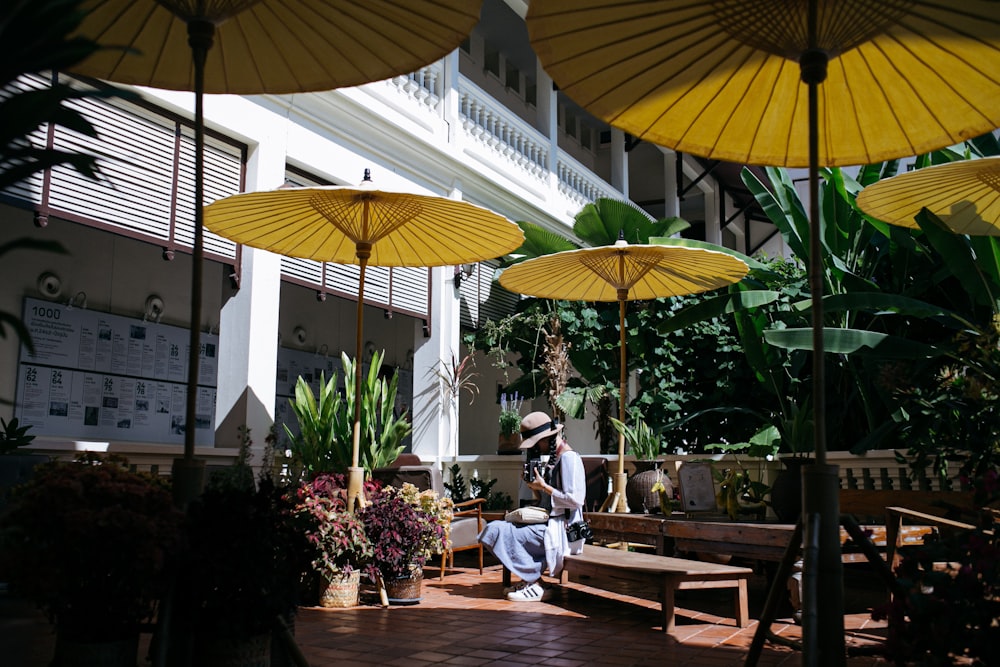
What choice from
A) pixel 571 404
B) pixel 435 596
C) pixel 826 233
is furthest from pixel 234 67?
pixel 571 404

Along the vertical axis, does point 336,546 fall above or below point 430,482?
below

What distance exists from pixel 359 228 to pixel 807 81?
3.95 m

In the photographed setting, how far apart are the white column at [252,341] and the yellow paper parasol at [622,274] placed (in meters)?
2.27

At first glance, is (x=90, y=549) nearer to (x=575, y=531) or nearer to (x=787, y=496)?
(x=575, y=531)

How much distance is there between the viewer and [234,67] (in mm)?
3674

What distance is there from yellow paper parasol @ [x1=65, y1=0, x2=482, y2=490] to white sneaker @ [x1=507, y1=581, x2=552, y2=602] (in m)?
3.95

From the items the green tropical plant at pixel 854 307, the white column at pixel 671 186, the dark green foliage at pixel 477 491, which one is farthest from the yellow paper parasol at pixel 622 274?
the white column at pixel 671 186

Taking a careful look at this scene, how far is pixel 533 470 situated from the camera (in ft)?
21.5

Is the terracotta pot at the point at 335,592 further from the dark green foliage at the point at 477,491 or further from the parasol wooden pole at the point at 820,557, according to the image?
the dark green foliage at the point at 477,491

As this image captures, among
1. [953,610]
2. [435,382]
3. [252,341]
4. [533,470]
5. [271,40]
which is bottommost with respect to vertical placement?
[953,610]

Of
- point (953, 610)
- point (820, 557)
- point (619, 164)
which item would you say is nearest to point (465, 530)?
point (820, 557)

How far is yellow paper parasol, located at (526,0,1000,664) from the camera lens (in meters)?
2.87

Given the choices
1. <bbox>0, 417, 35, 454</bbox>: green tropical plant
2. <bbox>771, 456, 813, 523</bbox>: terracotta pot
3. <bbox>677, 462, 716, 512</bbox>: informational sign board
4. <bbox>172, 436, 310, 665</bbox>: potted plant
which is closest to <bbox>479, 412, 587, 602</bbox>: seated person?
<bbox>677, 462, 716, 512</bbox>: informational sign board

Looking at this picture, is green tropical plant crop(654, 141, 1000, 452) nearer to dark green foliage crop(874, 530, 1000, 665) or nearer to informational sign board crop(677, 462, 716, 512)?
informational sign board crop(677, 462, 716, 512)
